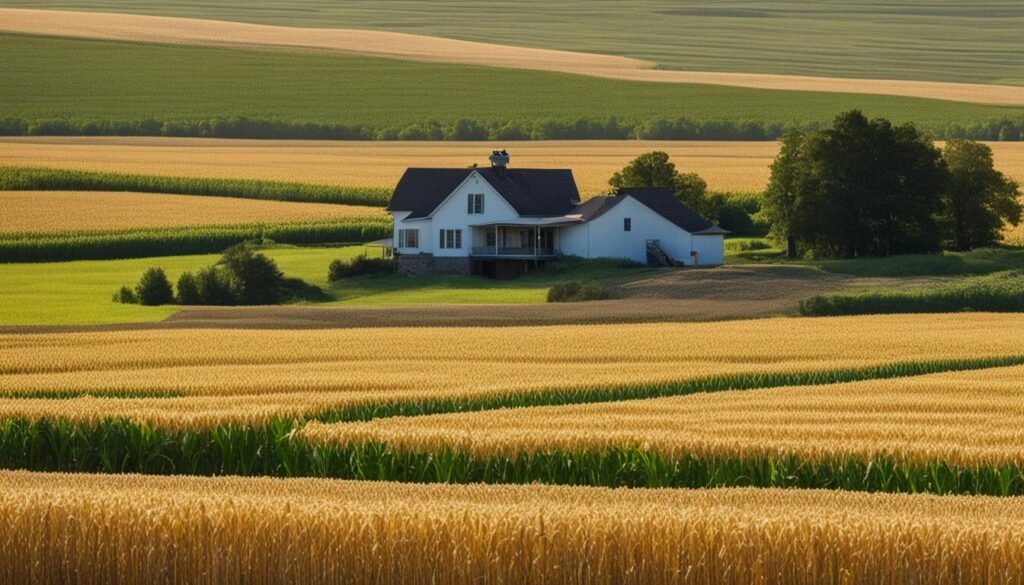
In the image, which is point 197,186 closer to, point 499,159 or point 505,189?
point 499,159

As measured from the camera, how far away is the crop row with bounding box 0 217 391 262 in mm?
94062

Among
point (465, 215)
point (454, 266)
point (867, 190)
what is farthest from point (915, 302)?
point (465, 215)

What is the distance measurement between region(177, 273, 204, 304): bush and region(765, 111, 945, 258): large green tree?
104ft

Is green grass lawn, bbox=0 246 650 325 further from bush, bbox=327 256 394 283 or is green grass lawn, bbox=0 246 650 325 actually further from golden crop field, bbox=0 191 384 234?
golden crop field, bbox=0 191 384 234

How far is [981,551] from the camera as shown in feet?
46.6

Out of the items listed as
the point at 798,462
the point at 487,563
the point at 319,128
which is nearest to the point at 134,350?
the point at 798,462

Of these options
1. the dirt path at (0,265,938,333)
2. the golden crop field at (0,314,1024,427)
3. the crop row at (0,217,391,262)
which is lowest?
the dirt path at (0,265,938,333)

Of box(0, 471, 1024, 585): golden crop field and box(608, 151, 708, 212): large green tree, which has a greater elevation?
box(608, 151, 708, 212): large green tree

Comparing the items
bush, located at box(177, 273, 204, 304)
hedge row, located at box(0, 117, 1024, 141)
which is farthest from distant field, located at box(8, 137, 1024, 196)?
bush, located at box(177, 273, 204, 304)

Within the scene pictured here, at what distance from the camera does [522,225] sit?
9644 centimetres

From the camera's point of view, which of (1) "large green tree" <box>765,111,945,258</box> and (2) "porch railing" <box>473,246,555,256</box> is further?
(2) "porch railing" <box>473,246,555,256</box>

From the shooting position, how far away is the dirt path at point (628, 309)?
64.5 m

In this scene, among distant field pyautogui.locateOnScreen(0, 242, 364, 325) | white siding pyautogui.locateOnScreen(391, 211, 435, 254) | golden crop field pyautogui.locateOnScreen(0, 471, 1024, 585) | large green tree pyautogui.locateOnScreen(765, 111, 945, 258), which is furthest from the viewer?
white siding pyautogui.locateOnScreen(391, 211, 435, 254)

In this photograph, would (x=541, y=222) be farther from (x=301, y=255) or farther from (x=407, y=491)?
(x=407, y=491)
